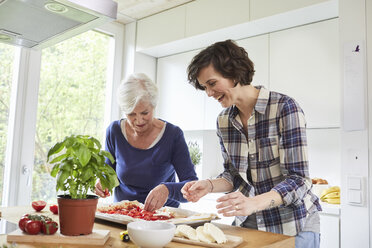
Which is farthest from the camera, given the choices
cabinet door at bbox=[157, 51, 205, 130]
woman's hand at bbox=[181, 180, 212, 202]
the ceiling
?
cabinet door at bbox=[157, 51, 205, 130]

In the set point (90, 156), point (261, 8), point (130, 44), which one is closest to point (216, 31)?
point (261, 8)

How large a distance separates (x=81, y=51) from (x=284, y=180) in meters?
2.83

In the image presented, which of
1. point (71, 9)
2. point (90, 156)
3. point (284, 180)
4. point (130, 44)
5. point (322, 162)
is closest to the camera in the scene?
point (90, 156)

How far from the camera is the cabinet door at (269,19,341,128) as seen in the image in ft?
8.93

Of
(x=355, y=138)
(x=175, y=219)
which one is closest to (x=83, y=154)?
(x=175, y=219)

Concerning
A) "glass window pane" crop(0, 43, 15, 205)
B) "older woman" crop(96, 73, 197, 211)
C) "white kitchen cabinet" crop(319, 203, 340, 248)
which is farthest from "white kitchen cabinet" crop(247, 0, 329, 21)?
"glass window pane" crop(0, 43, 15, 205)

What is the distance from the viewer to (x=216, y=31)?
3.20m

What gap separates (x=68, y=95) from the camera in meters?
3.50

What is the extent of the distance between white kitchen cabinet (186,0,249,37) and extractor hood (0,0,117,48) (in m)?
1.62

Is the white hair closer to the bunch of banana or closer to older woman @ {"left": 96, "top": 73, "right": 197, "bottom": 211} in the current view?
older woman @ {"left": 96, "top": 73, "right": 197, "bottom": 211}

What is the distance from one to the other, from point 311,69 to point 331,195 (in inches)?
37.5

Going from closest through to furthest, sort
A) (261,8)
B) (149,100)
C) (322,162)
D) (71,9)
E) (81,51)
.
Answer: (71,9), (149,100), (261,8), (322,162), (81,51)

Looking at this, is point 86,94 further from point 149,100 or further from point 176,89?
point 149,100

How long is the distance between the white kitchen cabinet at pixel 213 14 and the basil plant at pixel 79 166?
2.22 metres
